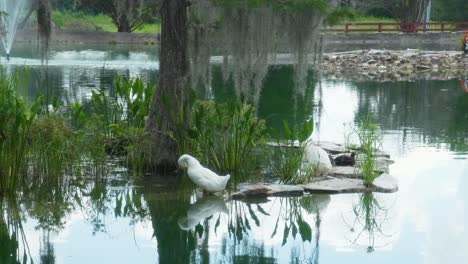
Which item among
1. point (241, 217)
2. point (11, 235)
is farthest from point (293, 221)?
point (11, 235)

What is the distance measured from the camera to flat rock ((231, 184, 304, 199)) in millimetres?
8398

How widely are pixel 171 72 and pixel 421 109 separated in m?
8.51

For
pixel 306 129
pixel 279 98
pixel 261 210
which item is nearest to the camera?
pixel 261 210

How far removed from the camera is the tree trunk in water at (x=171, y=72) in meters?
9.27

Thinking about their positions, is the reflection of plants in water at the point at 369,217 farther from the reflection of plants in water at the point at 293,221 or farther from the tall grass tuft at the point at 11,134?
the tall grass tuft at the point at 11,134

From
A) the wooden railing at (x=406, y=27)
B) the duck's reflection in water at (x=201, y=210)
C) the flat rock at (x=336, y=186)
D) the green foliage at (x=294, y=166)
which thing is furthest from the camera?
the wooden railing at (x=406, y=27)

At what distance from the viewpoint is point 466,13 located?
46188 mm

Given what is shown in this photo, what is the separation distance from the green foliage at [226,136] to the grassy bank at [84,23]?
95.2 ft

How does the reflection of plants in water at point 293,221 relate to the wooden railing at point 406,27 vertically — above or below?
below

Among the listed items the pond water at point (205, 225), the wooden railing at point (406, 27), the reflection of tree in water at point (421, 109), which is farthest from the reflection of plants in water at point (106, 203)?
the wooden railing at point (406, 27)

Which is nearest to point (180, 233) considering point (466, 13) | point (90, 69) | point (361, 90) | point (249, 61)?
point (249, 61)

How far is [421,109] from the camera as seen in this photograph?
16.6 m

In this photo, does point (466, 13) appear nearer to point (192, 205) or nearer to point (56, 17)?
point (56, 17)

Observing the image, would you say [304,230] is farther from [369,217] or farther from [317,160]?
[317,160]
